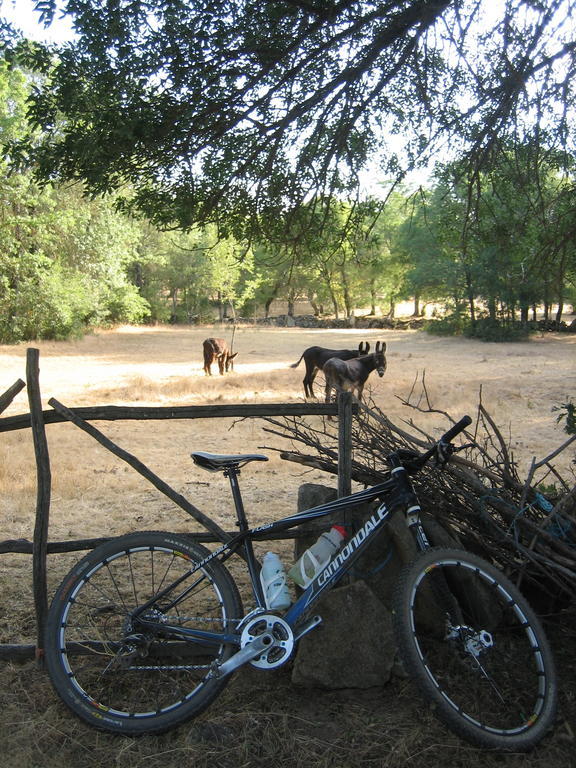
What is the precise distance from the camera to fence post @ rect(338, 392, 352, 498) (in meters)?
3.48

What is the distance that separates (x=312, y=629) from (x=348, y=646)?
235 mm

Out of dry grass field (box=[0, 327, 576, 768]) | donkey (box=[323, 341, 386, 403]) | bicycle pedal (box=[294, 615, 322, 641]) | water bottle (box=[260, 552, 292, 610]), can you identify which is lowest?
dry grass field (box=[0, 327, 576, 768])

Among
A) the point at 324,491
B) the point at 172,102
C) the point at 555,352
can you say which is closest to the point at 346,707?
the point at 324,491

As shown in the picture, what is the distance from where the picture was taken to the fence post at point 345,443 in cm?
348

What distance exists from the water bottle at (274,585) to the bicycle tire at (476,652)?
1.77ft

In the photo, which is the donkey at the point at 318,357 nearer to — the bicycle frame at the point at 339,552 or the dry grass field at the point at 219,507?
the dry grass field at the point at 219,507

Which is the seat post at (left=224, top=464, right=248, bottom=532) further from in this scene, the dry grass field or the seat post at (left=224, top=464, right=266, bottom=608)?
the dry grass field

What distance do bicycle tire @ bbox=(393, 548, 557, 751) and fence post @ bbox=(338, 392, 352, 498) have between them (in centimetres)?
66

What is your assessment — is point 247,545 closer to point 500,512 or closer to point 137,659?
point 137,659

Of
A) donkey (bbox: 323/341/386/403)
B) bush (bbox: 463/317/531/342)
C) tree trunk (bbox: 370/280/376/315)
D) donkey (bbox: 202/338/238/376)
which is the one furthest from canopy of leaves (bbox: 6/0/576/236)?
tree trunk (bbox: 370/280/376/315)

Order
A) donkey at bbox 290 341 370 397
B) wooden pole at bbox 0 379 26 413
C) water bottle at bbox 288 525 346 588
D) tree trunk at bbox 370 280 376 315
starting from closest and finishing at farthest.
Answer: water bottle at bbox 288 525 346 588 → wooden pole at bbox 0 379 26 413 → donkey at bbox 290 341 370 397 → tree trunk at bbox 370 280 376 315

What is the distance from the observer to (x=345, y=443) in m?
3.52

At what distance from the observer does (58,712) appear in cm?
309

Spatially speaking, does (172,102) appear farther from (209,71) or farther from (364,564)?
(364,564)
